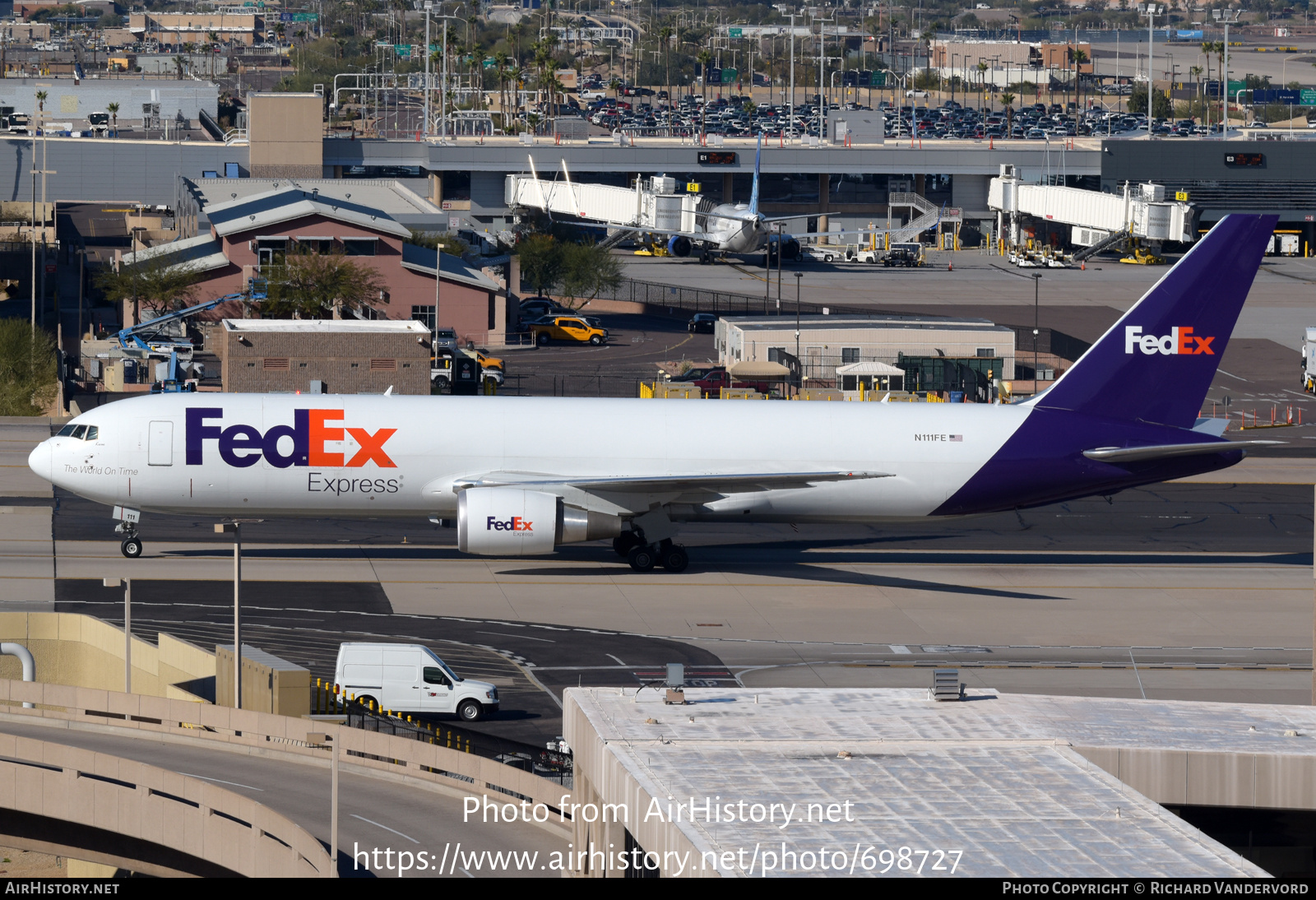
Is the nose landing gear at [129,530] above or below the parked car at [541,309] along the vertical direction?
below

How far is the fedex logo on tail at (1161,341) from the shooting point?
5562cm

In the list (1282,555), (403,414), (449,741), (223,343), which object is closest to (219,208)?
(223,343)

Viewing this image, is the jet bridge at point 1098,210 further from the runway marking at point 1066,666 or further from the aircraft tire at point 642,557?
the runway marking at point 1066,666

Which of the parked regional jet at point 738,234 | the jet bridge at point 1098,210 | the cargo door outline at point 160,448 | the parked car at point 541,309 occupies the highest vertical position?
the jet bridge at point 1098,210

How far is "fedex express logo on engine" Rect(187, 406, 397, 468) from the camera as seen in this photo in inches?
2039

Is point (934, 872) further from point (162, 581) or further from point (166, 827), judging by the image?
point (162, 581)

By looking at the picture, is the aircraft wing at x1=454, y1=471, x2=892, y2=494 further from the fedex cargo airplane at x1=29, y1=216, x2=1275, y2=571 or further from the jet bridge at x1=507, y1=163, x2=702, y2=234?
the jet bridge at x1=507, y1=163, x2=702, y2=234

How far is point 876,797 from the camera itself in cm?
2323

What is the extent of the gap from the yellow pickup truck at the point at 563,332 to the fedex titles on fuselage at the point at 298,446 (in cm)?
5868

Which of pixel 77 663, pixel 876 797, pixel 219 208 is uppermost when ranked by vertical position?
pixel 219 208

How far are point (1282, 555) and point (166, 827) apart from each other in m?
42.1

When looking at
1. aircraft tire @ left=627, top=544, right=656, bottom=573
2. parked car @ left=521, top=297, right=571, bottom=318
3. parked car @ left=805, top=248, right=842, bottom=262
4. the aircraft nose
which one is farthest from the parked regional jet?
the aircraft nose

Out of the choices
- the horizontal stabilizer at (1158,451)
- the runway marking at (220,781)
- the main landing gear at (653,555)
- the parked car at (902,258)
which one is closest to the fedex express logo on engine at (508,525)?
the main landing gear at (653,555)

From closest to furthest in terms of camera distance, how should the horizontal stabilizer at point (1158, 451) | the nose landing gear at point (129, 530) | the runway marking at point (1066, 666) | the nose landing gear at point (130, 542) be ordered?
the runway marking at point (1066, 666), the nose landing gear at point (129, 530), the nose landing gear at point (130, 542), the horizontal stabilizer at point (1158, 451)
